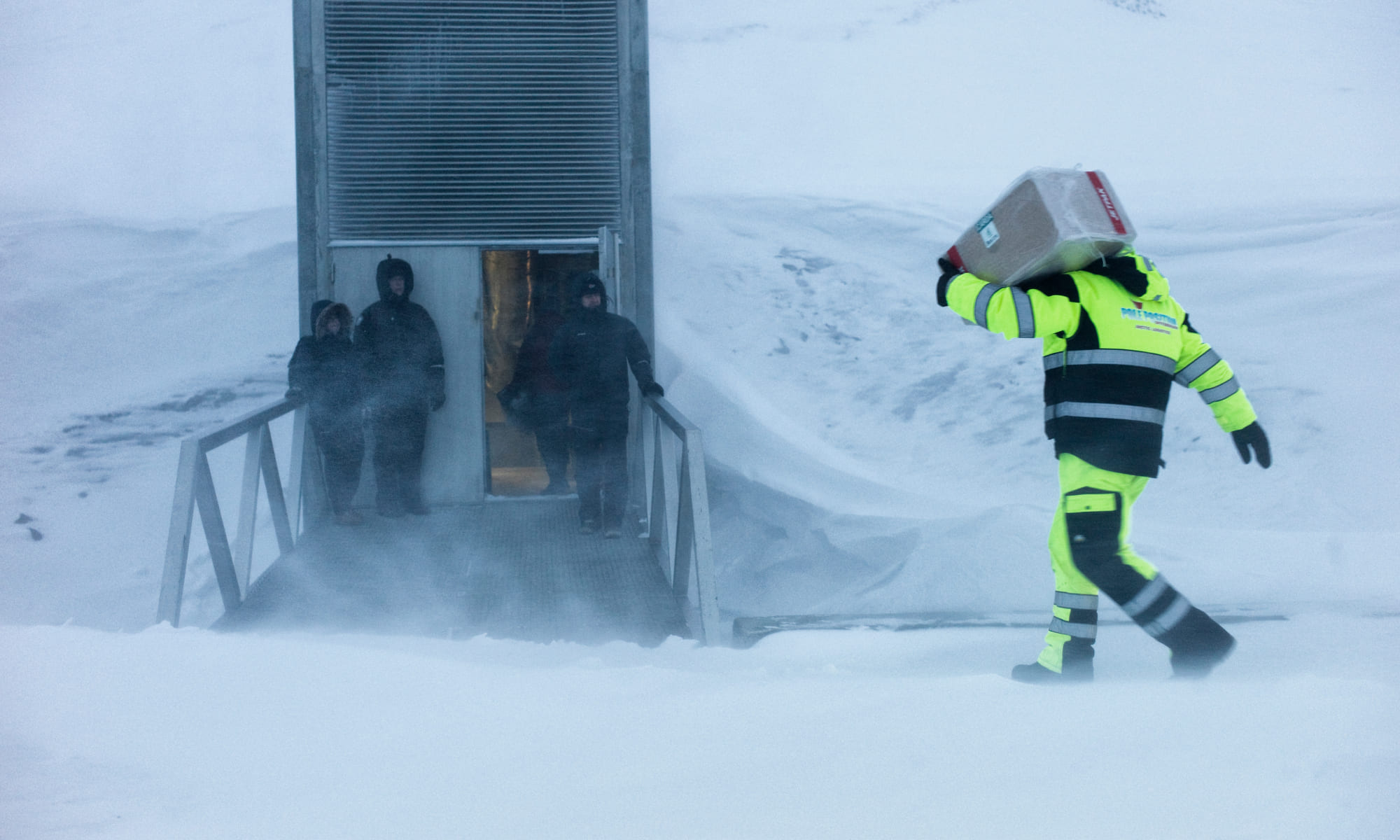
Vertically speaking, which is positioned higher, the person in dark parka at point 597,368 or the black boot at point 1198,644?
the person in dark parka at point 597,368

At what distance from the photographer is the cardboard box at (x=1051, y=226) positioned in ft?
7.90

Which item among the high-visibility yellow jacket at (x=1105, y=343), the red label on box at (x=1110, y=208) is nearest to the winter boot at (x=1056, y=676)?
the high-visibility yellow jacket at (x=1105, y=343)

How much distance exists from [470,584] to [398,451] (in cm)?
125

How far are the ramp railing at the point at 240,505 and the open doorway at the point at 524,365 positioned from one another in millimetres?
1118

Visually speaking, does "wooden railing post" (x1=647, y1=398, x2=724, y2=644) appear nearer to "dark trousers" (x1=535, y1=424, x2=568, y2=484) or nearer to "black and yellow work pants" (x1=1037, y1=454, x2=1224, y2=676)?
"dark trousers" (x1=535, y1=424, x2=568, y2=484)

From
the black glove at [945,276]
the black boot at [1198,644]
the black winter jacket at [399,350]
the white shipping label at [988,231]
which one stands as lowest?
the black boot at [1198,644]

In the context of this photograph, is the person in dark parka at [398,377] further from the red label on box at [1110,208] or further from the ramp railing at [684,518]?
the red label on box at [1110,208]

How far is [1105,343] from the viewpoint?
2465 millimetres

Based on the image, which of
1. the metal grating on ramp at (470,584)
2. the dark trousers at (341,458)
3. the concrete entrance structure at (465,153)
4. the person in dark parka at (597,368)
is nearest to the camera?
the metal grating on ramp at (470,584)

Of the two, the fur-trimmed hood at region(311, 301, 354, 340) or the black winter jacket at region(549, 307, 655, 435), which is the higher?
the fur-trimmed hood at region(311, 301, 354, 340)

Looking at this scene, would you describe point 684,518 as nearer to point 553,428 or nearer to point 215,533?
point 553,428

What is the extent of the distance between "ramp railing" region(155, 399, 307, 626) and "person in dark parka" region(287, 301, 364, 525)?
14 cm

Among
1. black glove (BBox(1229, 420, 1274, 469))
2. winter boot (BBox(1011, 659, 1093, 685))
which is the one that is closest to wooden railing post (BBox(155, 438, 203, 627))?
winter boot (BBox(1011, 659, 1093, 685))

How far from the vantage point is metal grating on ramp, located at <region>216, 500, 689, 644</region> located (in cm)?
371
